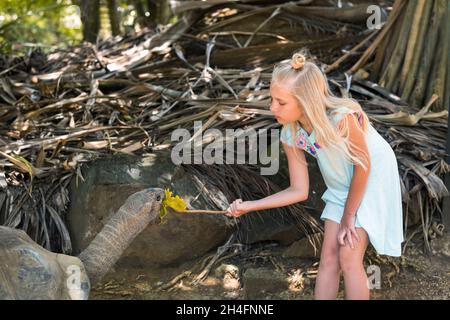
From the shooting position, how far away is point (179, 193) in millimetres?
4652

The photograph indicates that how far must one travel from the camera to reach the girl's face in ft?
11.5

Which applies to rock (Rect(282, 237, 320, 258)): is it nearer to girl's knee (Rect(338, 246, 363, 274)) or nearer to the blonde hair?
girl's knee (Rect(338, 246, 363, 274))

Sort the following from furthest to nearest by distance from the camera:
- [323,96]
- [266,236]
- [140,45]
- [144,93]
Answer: [140,45] → [144,93] → [266,236] → [323,96]

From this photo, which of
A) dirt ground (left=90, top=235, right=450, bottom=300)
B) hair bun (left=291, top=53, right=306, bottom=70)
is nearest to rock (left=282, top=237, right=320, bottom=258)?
dirt ground (left=90, top=235, right=450, bottom=300)

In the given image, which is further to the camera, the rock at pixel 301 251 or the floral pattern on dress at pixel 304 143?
the rock at pixel 301 251

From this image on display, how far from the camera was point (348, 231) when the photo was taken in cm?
353

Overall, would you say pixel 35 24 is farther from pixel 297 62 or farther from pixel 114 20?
pixel 297 62

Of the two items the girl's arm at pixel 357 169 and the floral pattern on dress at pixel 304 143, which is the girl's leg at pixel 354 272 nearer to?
the girl's arm at pixel 357 169

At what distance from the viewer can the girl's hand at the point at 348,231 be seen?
3.52m

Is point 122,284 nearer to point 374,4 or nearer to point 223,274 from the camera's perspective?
point 223,274

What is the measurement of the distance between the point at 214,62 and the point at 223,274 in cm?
247

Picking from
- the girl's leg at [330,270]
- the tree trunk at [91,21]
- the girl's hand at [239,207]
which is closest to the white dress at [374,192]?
the girl's leg at [330,270]

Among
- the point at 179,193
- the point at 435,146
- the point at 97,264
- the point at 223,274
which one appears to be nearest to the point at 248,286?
the point at 223,274

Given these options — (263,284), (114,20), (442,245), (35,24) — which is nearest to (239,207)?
(263,284)
